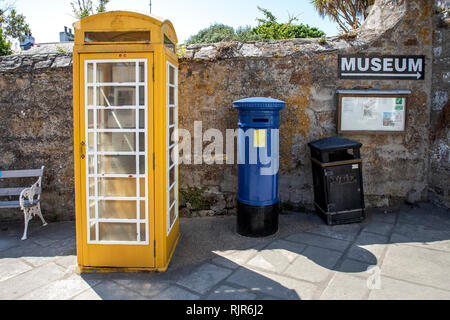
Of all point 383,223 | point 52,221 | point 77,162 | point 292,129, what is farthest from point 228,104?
point 52,221

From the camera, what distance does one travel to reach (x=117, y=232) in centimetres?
375

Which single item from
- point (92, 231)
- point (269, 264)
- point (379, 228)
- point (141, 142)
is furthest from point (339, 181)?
point (92, 231)

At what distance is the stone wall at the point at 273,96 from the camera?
5.28 meters

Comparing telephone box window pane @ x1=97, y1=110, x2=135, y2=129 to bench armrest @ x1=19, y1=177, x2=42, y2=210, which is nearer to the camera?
telephone box window pane @ x1=97, y1=110, x2=135, y2=129

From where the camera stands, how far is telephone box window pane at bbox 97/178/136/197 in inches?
147

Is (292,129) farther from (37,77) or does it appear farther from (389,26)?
(37,77)

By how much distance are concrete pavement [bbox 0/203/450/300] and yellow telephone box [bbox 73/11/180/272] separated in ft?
0.98

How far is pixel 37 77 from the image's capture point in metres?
5.26

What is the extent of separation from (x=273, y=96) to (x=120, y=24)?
2645 mm

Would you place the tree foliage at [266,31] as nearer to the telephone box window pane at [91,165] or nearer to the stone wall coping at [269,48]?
the stone wall coping at [269,48]

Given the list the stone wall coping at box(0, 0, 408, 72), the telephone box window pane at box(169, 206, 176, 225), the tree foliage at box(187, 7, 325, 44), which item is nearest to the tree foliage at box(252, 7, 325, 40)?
the tree foliage at box(187, 7, 325, 44)

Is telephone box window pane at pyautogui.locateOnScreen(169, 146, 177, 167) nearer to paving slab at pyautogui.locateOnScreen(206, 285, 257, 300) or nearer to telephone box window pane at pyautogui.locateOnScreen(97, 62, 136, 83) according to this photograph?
telephone box window pane at pyautogui.locateOnScreen(97, 62, 136, 83)

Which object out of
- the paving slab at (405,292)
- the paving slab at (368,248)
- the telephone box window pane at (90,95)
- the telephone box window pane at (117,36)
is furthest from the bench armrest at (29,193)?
the paving slab at (405,292)

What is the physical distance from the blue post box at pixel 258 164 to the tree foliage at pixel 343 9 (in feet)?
52.7
